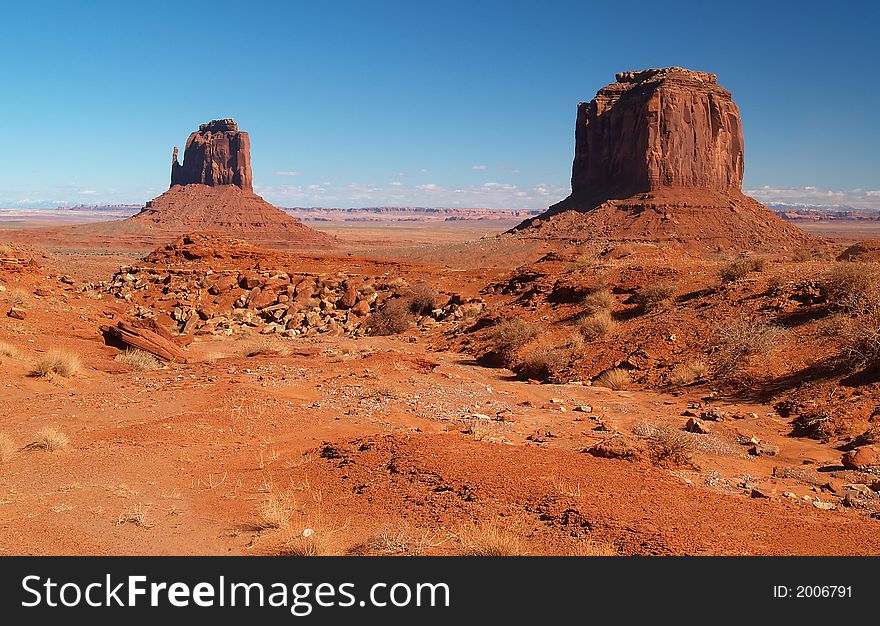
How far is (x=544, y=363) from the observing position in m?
14.4

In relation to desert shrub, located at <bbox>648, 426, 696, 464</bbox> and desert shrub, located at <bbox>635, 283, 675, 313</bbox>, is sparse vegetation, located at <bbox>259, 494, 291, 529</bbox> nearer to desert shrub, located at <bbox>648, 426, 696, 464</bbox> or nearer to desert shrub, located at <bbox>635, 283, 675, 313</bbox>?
desert shrub, located at <bbox>648, 426, 696, 464</bbox>

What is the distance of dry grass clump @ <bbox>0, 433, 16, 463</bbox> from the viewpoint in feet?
24.3

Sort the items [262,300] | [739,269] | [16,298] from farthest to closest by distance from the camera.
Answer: [262,300], [739,269], [16,298]

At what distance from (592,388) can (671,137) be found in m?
73.2

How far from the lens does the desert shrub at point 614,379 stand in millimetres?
12758

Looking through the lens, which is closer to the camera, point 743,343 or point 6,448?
point 6,448

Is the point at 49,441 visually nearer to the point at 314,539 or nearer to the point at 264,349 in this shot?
the point at 314,539

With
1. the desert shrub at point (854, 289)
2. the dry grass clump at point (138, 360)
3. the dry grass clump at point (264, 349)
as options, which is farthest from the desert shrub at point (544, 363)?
the dry grass clump at point (138, 360)

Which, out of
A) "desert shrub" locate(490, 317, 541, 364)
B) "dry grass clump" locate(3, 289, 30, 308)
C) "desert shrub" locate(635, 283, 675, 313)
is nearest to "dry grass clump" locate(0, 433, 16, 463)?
"dry grass clump" locate(3, 289, 30, 308)

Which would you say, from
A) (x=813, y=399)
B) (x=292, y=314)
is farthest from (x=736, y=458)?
(x=292, y=314)

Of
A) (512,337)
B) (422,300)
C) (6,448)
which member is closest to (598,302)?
(512,337)

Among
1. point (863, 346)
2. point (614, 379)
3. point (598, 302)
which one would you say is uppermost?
point (598, 302)

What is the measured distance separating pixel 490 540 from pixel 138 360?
11.3 meters

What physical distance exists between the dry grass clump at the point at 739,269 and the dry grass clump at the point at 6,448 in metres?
15.5
